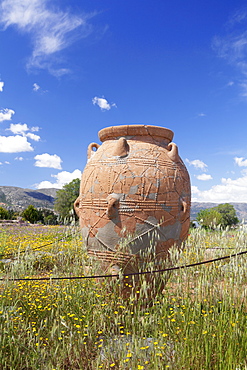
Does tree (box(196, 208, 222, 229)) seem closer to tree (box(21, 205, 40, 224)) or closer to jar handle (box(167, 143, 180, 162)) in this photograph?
jar handle (box(167, 143, 180, 162))

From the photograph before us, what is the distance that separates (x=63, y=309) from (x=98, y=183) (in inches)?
64.8

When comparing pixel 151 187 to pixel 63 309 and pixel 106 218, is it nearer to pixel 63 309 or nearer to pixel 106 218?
pixel 106 218

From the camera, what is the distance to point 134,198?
3.65 metres

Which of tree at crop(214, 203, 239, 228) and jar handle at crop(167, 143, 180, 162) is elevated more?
jar handle at crop(167, 143, 180, 162)

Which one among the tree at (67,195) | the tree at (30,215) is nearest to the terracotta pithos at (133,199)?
the tree at (67,195)

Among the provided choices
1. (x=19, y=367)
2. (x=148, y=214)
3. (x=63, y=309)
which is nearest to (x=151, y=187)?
(x=148, y=214)

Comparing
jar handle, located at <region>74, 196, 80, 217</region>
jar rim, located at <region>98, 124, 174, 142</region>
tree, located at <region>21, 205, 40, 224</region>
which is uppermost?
jar rim, located at <region>98, 124, 174, 142</region>

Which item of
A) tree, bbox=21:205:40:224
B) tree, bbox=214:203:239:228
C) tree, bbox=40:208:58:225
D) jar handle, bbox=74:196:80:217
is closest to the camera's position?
jar handle, bbox=74:196:80:217

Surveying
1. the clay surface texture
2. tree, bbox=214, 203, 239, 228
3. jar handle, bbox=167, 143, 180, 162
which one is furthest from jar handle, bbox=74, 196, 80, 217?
tree, bbox=214, 203, 239, 228

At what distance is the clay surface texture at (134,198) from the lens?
366cm

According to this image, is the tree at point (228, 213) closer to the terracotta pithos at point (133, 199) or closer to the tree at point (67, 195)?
the tree at point (67, 195)

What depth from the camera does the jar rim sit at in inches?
162

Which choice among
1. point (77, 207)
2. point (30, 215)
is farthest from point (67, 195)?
point (77, 207)

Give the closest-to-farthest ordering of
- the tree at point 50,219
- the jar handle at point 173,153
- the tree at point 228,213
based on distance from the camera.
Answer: the jar handle at point 173,153 < the tree at point 50,219 < the tree at point 228,213
